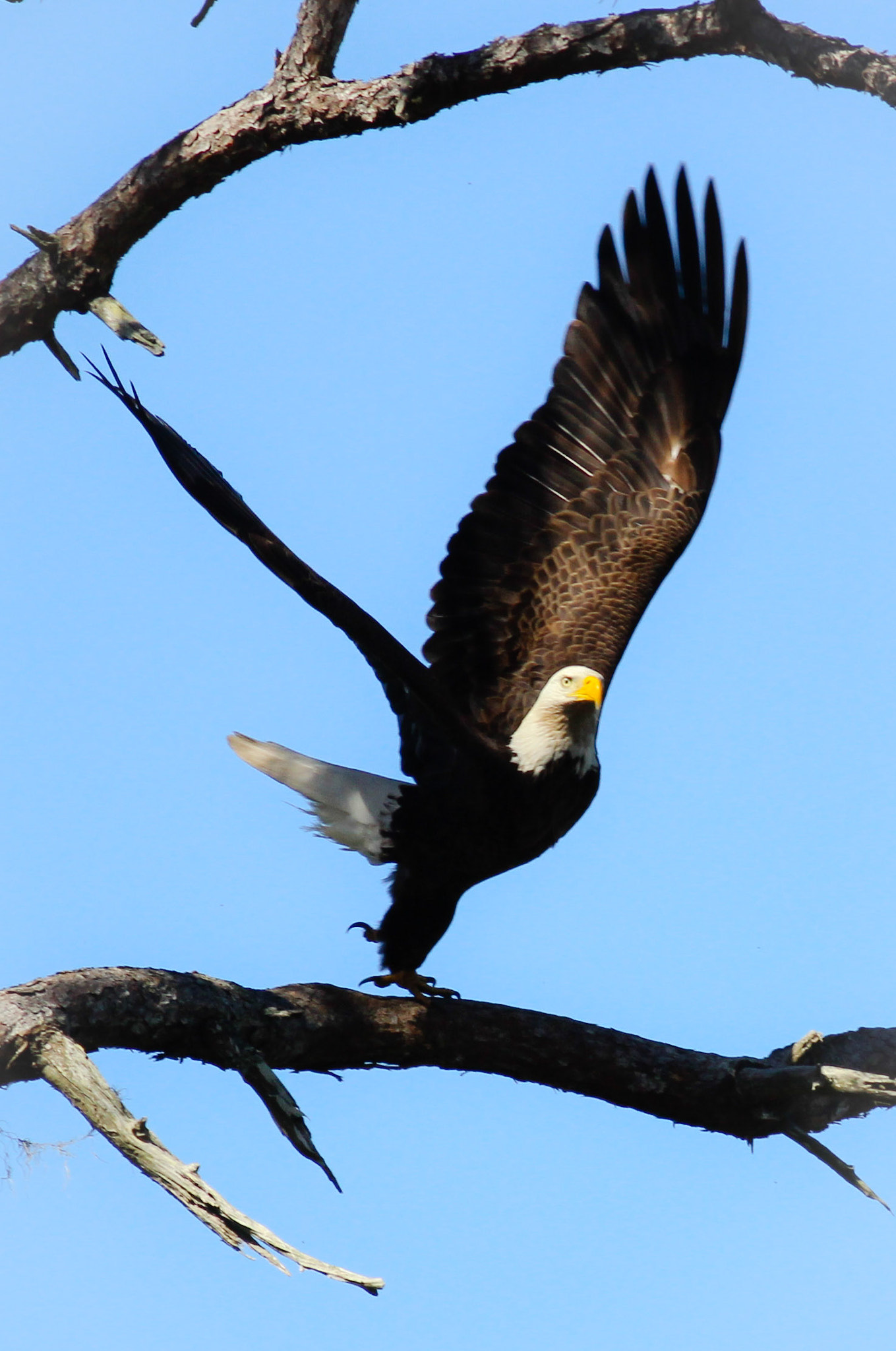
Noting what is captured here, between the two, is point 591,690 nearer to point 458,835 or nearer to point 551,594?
point 458,835

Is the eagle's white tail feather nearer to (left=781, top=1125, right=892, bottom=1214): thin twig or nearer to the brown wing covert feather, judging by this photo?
the brown wing covert feather

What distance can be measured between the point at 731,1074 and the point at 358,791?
1401mm

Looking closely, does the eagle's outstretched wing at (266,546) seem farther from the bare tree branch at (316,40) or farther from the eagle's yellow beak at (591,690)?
the bare tree branch at (316,40)

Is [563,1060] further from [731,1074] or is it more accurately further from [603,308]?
[603,308]

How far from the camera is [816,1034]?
3455mm

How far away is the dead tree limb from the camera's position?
9.02 feet

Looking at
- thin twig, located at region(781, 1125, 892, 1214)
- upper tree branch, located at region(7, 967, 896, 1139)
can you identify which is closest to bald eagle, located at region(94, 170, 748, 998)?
upper tree branch, located at region(7, 967, 896, 1139)

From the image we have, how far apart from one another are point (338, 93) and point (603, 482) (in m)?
1.74

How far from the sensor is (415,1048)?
3.54 meters

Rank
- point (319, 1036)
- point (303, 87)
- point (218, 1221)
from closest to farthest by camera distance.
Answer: point (218, 1221) → point (319, 1036) → point (303, 87)

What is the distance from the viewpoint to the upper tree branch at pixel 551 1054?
3.19 m

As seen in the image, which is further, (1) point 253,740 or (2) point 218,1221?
(1) point 253,740

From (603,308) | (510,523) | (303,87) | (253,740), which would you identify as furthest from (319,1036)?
(603,308)

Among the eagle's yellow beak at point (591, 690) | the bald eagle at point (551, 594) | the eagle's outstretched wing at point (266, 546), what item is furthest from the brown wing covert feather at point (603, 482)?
the eagle's outstretched wing at point (266, 546)
